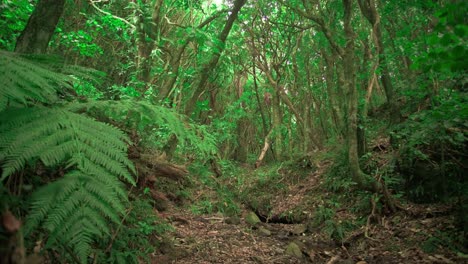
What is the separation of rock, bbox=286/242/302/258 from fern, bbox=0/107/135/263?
11.4 ft

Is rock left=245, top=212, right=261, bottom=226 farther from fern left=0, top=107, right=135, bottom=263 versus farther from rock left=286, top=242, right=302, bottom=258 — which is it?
fern left=0, top=107, right=135, bottom=263

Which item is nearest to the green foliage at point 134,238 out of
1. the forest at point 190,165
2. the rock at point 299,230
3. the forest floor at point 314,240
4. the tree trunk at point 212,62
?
the forest at point 190,165

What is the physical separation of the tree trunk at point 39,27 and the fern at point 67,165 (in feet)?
4.27

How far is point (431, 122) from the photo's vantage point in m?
3.98

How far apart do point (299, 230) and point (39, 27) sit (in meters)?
4.95

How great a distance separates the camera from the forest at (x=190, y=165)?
4.53ft

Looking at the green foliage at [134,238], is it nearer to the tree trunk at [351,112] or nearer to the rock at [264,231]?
the rock at [264,231]

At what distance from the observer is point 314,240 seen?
5121 mm

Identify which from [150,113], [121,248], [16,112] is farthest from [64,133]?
[121,248]

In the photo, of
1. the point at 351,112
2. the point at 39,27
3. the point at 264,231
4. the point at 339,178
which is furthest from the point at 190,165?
the point at 39,27

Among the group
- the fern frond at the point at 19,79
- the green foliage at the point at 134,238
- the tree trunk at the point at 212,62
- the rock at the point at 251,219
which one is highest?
the tree trunk at the point at 212,62

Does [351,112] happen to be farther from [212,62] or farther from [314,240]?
[212,62]

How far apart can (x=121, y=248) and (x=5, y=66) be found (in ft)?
6.15

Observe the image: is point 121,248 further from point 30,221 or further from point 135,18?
point 135,18
